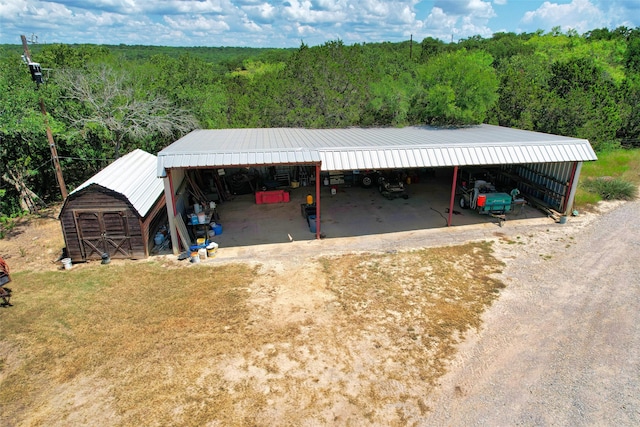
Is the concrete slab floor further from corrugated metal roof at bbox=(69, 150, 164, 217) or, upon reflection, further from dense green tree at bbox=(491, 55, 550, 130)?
dense green tree at bbox=(491, 55, 550, 130)

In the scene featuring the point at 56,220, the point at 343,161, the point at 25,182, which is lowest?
the point at 56,220

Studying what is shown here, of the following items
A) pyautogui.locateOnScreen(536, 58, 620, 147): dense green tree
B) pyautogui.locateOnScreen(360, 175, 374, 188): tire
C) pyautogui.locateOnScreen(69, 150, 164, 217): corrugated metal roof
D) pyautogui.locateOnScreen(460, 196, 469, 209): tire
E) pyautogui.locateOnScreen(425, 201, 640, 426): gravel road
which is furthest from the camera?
pyautogui.locateOnScreen(536, 58, 620, 147): dense green tree

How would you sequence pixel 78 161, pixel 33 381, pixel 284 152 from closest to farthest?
pixel 33 381
pixel 284 152
pixel 78 161

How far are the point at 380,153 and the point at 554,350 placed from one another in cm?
788

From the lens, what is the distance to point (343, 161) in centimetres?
1300

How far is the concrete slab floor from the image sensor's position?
1442 centimetres

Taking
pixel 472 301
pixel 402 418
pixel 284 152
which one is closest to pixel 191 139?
pixel 284 152

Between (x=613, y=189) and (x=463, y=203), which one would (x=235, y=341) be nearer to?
(x=463, y=203)

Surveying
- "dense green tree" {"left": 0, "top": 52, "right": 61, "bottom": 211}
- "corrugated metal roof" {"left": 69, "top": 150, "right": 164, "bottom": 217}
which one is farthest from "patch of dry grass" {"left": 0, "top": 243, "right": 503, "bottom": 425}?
"dense green tree" {"left": 0, "top": 52, "right": 61, "bottom": 211}

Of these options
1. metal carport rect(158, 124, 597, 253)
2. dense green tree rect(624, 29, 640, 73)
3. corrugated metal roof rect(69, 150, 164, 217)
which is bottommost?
corrugated metal roof rect(69, 150, 164, 217)

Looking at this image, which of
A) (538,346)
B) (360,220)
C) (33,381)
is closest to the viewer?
(33,381)

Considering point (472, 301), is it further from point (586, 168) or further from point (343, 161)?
point (586, 168)

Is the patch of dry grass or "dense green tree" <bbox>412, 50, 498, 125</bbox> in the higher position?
"dense green tree" <bbox>412, 50, 498, 125</bbox>

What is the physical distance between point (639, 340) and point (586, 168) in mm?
16601
